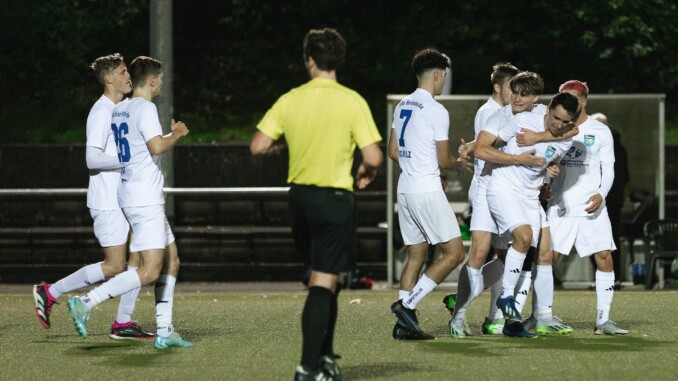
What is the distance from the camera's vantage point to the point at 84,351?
10.8m

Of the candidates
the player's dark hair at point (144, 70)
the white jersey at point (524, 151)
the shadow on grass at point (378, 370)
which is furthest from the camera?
the white jersey at point (524, 151)

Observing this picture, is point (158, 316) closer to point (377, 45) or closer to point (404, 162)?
point (404, 162)

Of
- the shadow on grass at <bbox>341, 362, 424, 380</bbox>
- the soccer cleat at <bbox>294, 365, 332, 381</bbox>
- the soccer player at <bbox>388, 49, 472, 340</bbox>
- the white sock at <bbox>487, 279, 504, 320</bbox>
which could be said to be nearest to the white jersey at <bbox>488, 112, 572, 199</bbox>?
the soccer player at <bbox>388, 49, 472, 340</bbox>

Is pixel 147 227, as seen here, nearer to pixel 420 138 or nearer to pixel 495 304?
pixel 420 138

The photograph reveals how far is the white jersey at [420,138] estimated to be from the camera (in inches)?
434


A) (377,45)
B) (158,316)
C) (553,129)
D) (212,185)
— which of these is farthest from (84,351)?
(377,45)

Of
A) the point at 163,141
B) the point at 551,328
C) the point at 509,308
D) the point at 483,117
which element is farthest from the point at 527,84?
the point at 163,141

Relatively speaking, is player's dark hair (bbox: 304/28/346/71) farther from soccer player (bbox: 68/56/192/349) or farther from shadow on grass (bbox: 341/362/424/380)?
soccer player (bbox: 68/56/192/349)

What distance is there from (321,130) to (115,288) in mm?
2695

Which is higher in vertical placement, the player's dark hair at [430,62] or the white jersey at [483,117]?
the player's dark hair at [430,62]

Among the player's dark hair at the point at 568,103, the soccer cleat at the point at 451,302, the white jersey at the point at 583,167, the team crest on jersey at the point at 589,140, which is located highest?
the player's dark hair at the point at 568,103

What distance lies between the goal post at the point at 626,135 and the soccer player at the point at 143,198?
22.9ft

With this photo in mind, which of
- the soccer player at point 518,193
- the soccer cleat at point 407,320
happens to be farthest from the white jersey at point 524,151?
the soccer cleat at point 407,320

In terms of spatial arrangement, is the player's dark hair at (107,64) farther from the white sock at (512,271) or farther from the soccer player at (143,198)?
the white sock at (512,271)
